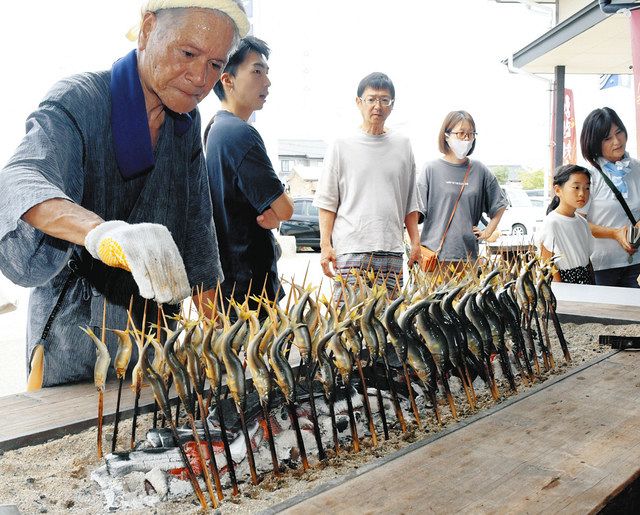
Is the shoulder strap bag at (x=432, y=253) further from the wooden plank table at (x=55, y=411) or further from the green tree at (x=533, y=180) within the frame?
the green tree at (x=533, y=180)

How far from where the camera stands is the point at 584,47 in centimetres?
889

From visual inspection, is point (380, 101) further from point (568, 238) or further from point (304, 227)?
point (304, 227)

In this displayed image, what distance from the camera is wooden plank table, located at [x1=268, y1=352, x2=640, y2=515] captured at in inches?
51.8

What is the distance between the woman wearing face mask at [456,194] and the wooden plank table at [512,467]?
2458 mm

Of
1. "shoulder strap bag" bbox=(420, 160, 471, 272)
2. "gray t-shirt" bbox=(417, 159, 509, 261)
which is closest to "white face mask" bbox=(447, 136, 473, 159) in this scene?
"gray t-shirt" bbox=(417, 159, 509, 261)

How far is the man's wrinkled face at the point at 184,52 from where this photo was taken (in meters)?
1.99

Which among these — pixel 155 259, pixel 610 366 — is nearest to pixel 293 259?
pixel 610 366

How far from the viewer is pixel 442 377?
7.29 ft

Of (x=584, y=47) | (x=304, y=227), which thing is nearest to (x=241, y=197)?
(x=584, y=47)

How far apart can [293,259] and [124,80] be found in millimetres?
12783

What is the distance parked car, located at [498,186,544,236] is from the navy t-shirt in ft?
41.5

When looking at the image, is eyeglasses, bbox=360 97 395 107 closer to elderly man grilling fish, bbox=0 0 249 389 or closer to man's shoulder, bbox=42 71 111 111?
elderly man grilling fish, bbox=0 0 249 389

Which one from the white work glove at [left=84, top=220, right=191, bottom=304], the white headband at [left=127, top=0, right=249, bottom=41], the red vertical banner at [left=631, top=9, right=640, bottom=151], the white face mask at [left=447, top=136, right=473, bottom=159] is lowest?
the white work glove at [left=84, top=220, right=191, bottom=304]

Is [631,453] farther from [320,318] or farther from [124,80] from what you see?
[124,80]
